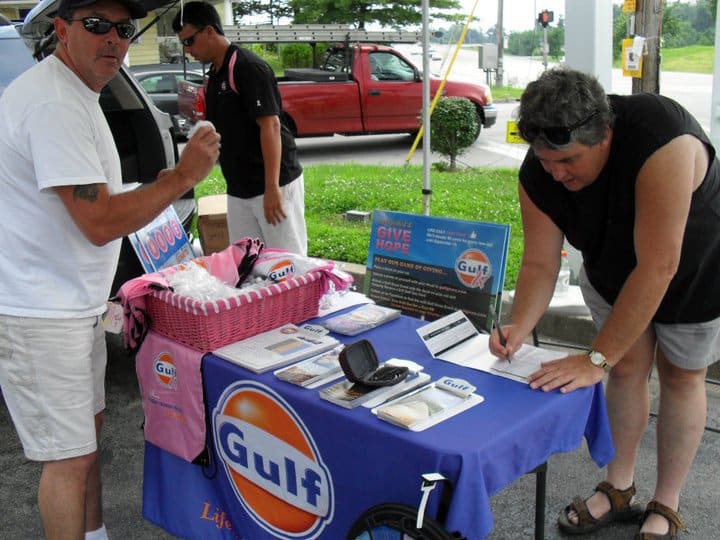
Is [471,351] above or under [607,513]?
above

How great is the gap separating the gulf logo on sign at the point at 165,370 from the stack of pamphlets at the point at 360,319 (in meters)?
0.47

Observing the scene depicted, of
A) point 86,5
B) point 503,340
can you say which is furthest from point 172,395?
point 86,5

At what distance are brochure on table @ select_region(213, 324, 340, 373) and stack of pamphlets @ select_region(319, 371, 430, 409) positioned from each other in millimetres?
214

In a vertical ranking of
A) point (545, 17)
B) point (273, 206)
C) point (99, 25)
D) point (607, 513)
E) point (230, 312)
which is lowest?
point (607, 513)

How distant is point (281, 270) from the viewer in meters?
2.29

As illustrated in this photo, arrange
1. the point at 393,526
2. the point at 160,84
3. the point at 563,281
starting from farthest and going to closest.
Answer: the point at 160,84
the point at 563,281
the point at 393,526

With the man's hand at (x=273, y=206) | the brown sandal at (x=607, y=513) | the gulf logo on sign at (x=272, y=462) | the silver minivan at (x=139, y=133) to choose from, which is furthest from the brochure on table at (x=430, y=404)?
the silver minivan at (x=139, y=133)

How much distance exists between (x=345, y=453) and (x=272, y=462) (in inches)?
12.3

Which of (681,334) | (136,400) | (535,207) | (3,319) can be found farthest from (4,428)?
(681,334)

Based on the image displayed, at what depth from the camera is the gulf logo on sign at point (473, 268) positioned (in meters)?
2.19

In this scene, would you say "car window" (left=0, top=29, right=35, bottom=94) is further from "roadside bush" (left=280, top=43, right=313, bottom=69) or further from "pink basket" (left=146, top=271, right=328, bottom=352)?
"roadside bush" (left=280, top=43, right=313, bottom=69)

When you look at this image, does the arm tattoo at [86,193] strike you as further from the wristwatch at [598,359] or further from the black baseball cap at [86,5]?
the wristwatch at [598,359]

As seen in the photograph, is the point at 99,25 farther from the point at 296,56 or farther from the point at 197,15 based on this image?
the point at 296,56

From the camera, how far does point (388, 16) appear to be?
20453 millimetres
